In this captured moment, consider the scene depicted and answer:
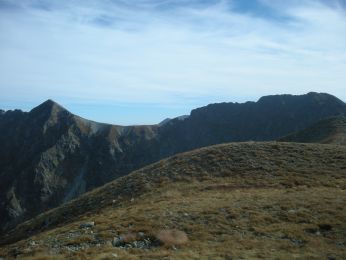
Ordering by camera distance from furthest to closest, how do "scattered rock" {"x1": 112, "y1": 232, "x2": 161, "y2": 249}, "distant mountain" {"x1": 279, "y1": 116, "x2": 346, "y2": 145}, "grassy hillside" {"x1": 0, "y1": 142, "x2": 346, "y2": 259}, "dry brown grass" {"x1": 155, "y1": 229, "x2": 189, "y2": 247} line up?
"distant mountain" {"x1": 279, "y1": 116, "x2": 346, "y2": 145}
"scattered rock" {"x1": 112, "y1": 232, "x2": 161, "y2": 249}
"dry brown grass" {"x1": 155, "y1": 229, "x2": 189, "y2": 247}
"grassy hillside" {"x1": 0, "y1": 142, "x2": 346, "y2": 259}

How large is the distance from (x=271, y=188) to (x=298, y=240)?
1539cm

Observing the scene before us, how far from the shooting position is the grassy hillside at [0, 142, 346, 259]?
21.0m

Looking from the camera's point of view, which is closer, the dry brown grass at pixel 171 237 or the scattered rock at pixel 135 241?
the dry brown grass at pixel 171 237

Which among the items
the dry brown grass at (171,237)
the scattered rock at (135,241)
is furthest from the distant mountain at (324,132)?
the scattered rock at (135,241)

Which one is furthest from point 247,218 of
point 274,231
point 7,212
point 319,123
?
point 7,212

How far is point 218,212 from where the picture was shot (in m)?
27.6

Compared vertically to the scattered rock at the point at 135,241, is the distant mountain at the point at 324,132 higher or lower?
higher

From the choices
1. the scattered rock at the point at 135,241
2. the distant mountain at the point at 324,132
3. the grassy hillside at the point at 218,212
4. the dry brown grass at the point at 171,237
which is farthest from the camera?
the distant mountain at the point at 324,132

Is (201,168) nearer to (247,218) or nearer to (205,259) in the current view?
(247,218)

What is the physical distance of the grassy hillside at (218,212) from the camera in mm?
21016

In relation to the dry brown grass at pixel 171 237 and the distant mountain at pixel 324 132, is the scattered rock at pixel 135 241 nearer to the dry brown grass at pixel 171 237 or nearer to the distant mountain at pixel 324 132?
the dry brown grass at pixel 171 237

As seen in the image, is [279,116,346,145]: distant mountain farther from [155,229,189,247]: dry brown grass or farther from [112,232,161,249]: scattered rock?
[112,232,161,249]: scattered rock

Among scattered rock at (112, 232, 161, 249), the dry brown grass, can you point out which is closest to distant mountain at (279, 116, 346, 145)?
the dry brown grass

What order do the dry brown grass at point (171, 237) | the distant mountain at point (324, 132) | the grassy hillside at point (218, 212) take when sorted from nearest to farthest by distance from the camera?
the grassy hillside at point (218, 212)
the dry brown grass at point (171, 237)
the distant mountain at point (324, 132)
